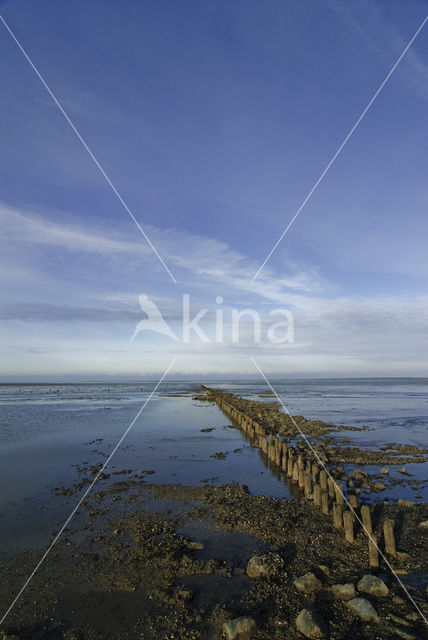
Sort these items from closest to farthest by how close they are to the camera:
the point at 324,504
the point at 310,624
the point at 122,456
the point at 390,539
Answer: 1. the point at 310,624
2. the point at 390,539
3. the point at 324,504
4. the point at 122,456

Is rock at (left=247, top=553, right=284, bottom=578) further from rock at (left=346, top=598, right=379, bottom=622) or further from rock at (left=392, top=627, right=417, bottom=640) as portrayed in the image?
rock at (left=392, top=627, right=417, bottom=640)

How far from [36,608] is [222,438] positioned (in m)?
18.3

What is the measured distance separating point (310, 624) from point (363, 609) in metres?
1.16

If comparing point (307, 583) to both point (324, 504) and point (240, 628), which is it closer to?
point (240, 628)

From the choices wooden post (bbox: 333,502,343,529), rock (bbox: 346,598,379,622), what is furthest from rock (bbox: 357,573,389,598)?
wooden post (bbox: 333,502,343,529)

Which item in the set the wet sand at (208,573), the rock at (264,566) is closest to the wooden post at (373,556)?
the wet sand at (208,573)

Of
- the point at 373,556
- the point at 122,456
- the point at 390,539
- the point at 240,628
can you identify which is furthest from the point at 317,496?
the point at 122,456

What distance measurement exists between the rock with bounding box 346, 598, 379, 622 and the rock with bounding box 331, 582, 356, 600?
201 mm

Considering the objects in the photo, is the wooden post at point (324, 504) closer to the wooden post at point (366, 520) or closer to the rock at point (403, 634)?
the wooden post at point (366, 520)

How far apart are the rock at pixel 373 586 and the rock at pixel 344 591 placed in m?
0.26

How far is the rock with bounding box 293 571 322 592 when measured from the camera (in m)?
7.23

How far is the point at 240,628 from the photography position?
6098 mm

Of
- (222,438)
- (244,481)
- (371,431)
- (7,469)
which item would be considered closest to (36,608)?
(244,481)

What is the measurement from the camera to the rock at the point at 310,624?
598 centimetres
